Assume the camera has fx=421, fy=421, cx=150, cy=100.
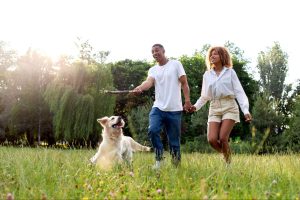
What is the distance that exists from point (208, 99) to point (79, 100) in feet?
77.5

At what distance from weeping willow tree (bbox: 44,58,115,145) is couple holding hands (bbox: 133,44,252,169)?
22.5 m

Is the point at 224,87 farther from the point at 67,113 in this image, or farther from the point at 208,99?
the point at 67,113

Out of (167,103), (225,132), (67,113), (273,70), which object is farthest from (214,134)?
(273,70)

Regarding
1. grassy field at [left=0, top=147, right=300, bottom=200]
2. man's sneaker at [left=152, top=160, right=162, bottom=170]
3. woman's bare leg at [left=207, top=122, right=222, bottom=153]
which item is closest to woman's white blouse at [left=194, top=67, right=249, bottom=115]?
woman's bare leg at [left=207, top=122, right=222, bottom=153]

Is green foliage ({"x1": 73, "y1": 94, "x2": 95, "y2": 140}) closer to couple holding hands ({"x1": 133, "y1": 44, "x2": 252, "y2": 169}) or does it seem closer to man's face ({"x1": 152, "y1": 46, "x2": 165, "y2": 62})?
couple holding hands ({"x1": 133, "y1": 44, "x2": 252, "y2": 169})

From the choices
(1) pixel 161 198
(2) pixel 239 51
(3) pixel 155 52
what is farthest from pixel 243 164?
(2) pixel 239 51

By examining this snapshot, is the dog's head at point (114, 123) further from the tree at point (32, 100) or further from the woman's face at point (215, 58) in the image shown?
the tree at point (32, 100)

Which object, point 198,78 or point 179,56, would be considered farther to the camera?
point 179,56

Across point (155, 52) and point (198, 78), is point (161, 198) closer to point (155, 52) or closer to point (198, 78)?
point (155, 52)

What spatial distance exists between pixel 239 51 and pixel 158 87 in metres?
50.5

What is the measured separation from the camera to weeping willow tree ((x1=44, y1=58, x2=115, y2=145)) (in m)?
30.0

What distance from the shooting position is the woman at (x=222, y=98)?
6836 mm

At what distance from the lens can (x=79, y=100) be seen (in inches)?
1185

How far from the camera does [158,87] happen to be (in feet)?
24.5
